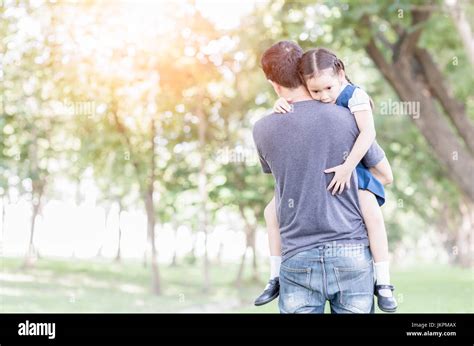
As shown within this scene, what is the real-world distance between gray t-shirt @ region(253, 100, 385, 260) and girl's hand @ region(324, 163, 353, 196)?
17 millimetres

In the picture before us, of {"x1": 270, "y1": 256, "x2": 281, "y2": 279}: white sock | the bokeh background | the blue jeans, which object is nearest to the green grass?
the bokeh background

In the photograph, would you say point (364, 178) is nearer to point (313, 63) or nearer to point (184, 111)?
point (313, 63)

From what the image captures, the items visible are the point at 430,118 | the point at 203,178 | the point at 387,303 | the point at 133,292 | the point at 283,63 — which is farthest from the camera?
the point at 133,292

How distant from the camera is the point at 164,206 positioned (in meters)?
15.4

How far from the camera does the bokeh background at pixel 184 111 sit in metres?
10.1

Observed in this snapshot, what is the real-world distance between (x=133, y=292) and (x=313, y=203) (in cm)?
1276

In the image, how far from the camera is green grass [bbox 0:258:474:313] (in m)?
11.4

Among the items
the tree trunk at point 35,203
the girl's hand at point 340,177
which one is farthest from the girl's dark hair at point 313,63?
the tree trunk at point 35,203

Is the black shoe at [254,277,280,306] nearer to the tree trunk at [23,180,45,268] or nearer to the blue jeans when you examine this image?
the blue jeans

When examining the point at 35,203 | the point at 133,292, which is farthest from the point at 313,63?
the point at 35,203

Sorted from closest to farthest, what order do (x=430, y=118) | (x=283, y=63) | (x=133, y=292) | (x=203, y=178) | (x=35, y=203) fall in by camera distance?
1. (x=283, y=63)
2. (x=430, y=118)
3. (x=203, y=178)
4. (x=133, y=292)
5. (x=35, y=203)

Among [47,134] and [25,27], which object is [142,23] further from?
[47,134]

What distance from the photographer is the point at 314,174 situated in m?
2.43

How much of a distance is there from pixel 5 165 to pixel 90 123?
2.57 meters
